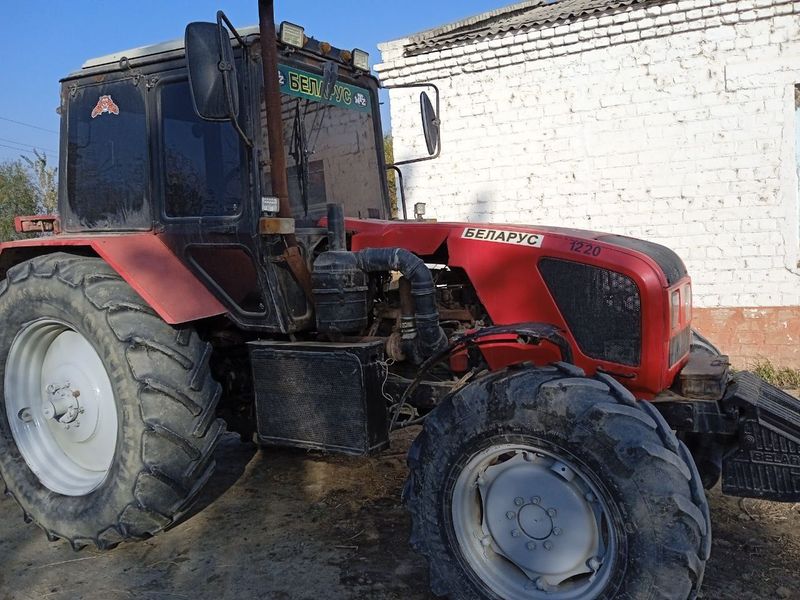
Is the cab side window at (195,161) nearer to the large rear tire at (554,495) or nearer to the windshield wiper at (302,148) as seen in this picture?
the windshield wiper at (302,148)

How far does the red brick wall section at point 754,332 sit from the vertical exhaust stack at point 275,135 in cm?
471

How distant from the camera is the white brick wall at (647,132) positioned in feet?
20.1

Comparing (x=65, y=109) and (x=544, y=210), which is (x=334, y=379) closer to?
(x=65, y=109)

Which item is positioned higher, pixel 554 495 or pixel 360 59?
pixel 360 59

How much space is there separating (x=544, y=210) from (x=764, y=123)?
7.12ft

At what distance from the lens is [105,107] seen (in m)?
3.57

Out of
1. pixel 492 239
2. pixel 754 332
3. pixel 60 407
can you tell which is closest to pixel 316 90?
pixel 492 239

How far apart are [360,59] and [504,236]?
1.52 metres

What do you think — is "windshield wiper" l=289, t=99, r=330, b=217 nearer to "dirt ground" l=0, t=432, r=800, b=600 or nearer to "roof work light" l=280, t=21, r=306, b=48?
"roof work light" l=280, t=21, r=306, b=48

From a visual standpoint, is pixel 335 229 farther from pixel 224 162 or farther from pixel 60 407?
pixel 60 407

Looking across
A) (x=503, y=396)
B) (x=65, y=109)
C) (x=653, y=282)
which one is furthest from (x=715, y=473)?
(x=65, y=109)

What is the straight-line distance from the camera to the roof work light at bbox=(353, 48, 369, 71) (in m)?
3.79

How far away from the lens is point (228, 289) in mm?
3344

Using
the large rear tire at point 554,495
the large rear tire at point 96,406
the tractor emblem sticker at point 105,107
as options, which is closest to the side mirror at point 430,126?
the tractor emblem sticker at point 105,107
